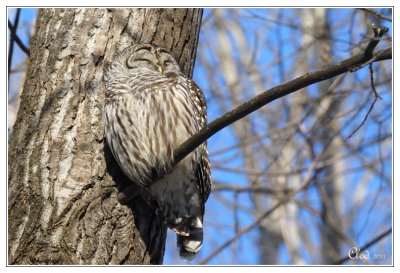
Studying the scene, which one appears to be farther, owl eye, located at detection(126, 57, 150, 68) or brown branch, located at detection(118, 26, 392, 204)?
owl eye, located at detection(126, 57, 150, 68)

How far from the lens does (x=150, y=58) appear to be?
395 centimetres

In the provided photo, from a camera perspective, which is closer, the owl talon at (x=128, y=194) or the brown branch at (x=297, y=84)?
the brown branch at (x=297, y=84)

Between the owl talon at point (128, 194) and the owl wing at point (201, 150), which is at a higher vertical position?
the owl wing at point (201, 150)

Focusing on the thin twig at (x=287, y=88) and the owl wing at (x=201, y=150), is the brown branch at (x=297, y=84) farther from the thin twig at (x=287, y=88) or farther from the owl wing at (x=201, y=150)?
the owl wing at (x=201, y=150)

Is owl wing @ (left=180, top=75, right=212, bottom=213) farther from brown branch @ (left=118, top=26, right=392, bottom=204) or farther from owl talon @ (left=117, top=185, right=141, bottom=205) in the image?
brown branch @ (left=118, top=26, right=392, bottom=204)

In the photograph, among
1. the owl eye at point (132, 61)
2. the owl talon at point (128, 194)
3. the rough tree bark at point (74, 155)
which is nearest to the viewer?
the rough tree bark at point (74, 155)

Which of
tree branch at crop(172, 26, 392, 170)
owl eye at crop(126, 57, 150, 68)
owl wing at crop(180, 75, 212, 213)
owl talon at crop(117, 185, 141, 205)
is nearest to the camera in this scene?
tree branch at crop(172, 26, 392, 170)

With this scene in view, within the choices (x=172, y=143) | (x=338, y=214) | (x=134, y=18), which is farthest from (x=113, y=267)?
(x=338, y=214)

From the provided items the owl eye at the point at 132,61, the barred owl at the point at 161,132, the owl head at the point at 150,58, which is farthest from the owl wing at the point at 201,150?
the owl eye at the point at 132,61

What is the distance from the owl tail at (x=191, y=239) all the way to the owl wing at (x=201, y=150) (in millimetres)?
147

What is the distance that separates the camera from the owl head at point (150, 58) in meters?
3.85

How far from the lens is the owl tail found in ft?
Result: 12.6

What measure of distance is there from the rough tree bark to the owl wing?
0.30 meters

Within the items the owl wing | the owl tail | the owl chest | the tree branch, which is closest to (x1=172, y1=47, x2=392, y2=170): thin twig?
the tree branch
